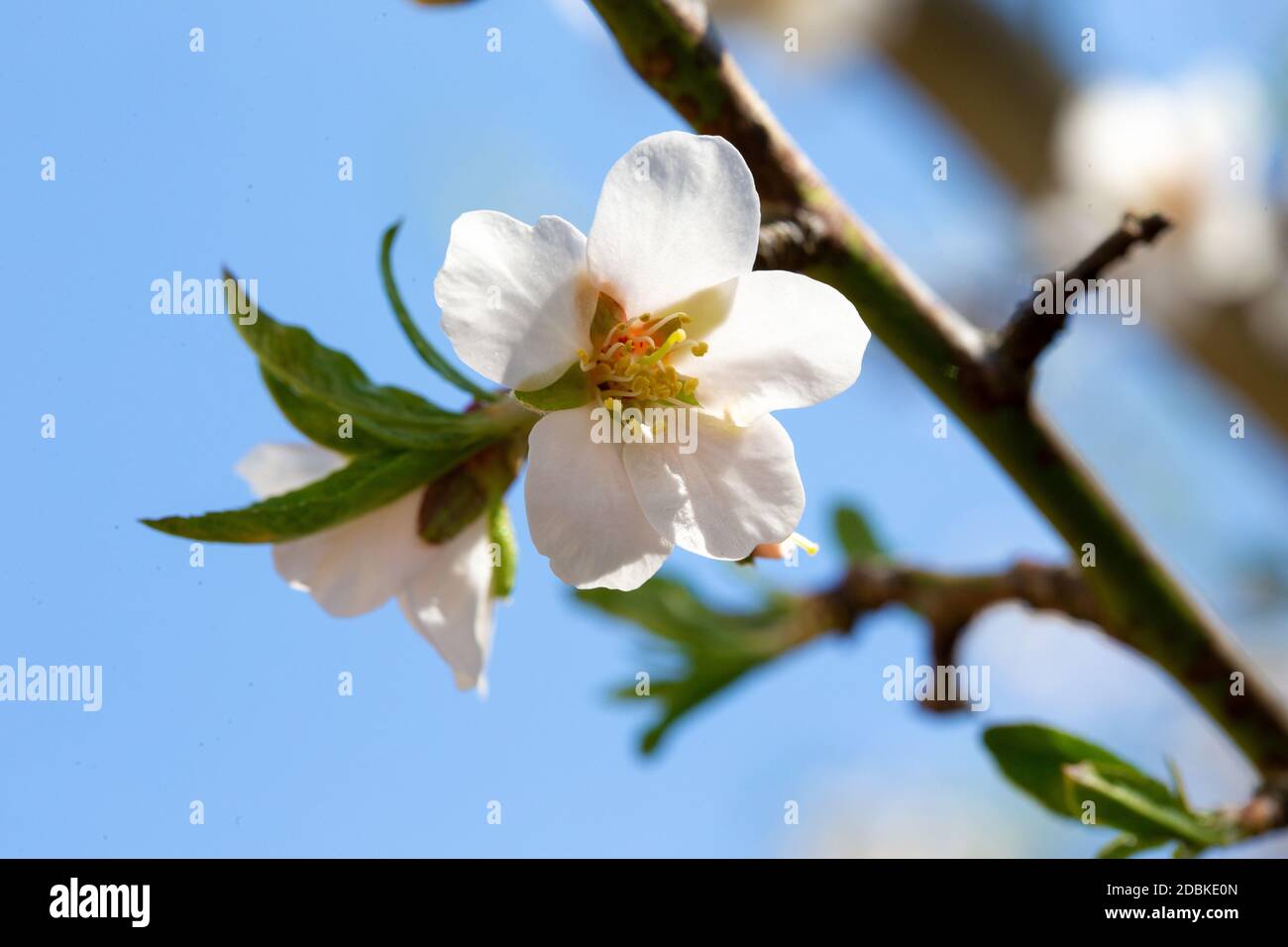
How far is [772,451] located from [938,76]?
198 cm

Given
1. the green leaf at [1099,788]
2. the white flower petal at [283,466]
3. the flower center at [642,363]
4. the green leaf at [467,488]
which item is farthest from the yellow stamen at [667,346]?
the green leaf at [1099,788]

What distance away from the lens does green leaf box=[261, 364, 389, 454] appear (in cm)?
69

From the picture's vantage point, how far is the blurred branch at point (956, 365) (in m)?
0.69

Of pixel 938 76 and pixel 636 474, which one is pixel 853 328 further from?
pixel 938 76

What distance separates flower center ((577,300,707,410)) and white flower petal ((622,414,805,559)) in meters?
0.04

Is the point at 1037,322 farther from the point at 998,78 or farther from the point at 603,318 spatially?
the point at 998,78

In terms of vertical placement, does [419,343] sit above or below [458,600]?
above

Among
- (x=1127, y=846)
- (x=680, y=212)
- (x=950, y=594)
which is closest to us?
(x=680, y=212)

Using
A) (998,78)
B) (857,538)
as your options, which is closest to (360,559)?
(857,538)

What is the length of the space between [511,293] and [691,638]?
0.66m

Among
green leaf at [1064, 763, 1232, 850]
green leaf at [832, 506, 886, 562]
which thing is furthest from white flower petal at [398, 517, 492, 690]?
green leaf at [832, 506, 886, 562]

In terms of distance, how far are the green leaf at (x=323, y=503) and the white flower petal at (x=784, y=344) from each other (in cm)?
17

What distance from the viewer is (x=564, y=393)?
63 cm
